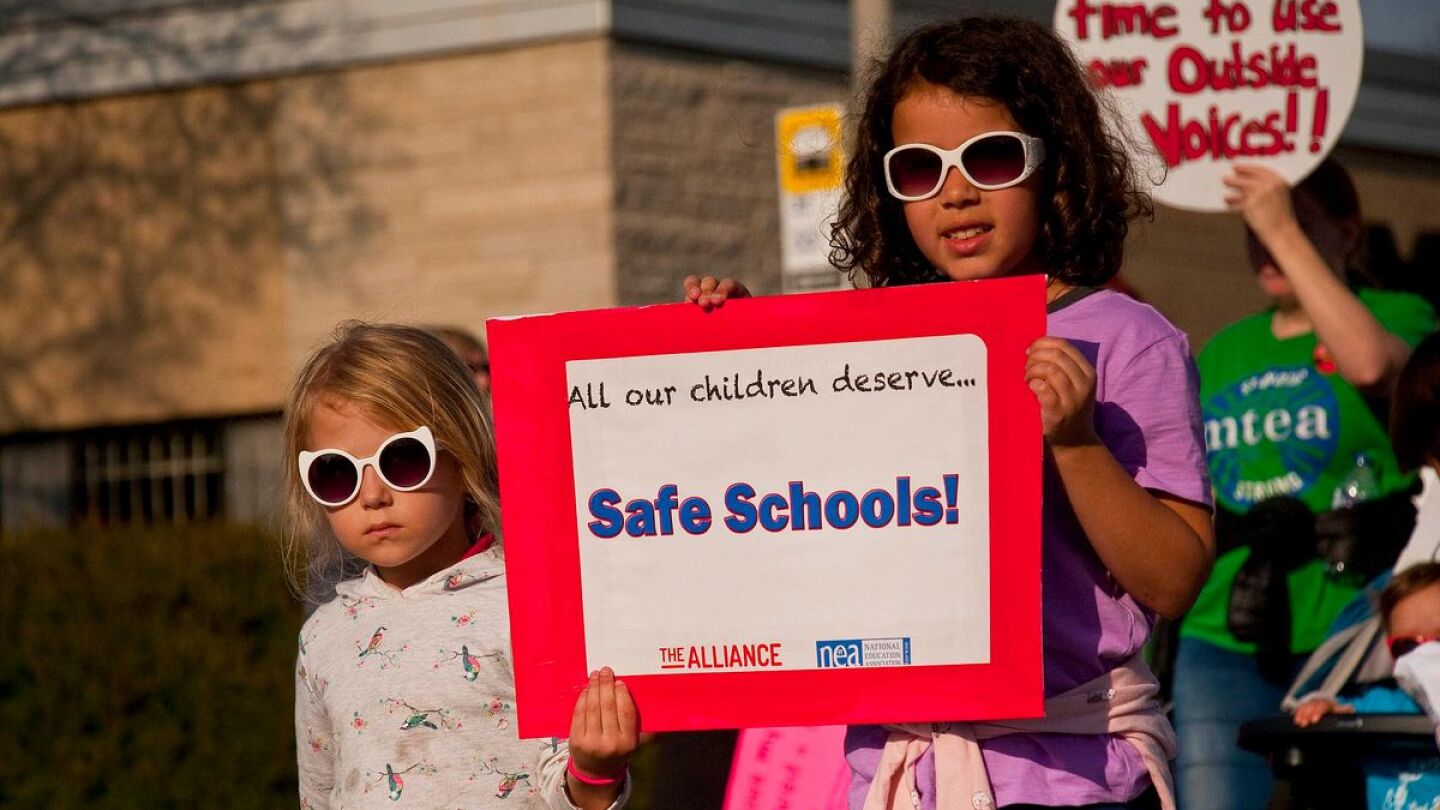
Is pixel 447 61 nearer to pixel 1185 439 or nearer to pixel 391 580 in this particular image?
pixel 391 580

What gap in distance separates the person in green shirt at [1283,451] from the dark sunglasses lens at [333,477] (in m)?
2.34

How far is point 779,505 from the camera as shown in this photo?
10.4 ft

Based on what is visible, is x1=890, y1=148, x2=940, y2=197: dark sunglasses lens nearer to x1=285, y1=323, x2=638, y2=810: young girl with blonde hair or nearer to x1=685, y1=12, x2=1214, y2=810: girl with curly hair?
x1=685, y1=12, x2=1214, y2=810: girl with curly hair

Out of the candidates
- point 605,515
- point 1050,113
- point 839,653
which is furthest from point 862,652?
point 1050,113

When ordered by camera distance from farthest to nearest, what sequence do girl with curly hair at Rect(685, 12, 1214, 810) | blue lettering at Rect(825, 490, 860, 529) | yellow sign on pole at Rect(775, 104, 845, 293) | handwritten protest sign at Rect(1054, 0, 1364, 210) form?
yellow sign on pole at Rect(775, 104, 845, 293), handwritten protest sign at Rect(1054, 0, 1364, 210), blue lettering at Rect(825, 490, 860, 529), girl with curly hair at Rect(685, 12, 1214, 810)

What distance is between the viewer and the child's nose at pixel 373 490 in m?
3.80

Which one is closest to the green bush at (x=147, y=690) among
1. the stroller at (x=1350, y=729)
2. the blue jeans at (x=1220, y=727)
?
the blue jeans at (x=1220, y=727)

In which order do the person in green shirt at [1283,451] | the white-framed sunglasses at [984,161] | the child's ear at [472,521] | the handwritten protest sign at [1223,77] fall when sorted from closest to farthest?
the white-framed sunglasses at [984,161]
the child's ear at [472,521]
the person in green shirt at [1283,451]
the handwritten protest sign at [1223,77]

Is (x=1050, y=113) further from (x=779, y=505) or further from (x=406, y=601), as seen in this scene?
(x=406, y=601)

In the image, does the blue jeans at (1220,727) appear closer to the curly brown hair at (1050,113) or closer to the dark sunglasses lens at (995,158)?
the curly brown hair at (1050,113)

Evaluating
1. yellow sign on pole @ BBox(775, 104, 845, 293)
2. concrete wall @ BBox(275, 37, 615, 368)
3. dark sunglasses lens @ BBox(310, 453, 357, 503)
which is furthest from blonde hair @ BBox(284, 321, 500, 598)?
concrete wall @ BBox(275, 37, 615, 368)

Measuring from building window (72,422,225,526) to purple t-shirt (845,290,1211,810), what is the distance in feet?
34.2

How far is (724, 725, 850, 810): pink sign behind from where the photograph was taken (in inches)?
161

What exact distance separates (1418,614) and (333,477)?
88.1 inches
